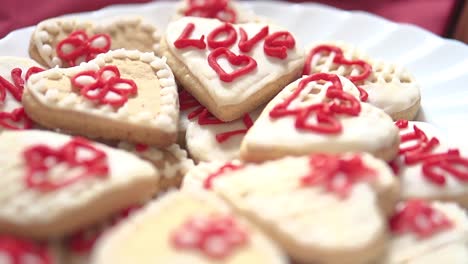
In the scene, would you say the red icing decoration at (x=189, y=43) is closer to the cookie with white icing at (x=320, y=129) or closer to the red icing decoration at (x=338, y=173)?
the cookie with white icing at (x=320, y=129)

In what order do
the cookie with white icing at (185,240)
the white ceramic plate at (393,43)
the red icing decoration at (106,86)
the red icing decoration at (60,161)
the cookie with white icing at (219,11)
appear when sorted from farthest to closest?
the cookie with white icing at (219,11) → the white ceramic plate at (393,43) → the red icing decoration at (106,86) → the red icing decoration at (60,161) → the cookie with white icing at (185,240)

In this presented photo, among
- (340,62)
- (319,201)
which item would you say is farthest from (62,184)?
(340,62)

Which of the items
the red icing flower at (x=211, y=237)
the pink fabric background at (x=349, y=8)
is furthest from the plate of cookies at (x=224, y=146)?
the pink fabric background at (x=349, y=8)

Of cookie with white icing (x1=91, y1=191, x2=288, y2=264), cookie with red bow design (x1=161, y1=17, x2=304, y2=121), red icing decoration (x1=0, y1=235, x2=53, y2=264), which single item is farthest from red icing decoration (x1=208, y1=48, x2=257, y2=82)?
red icing decoration (x1=0, y1=235, x2=53, y2=264)

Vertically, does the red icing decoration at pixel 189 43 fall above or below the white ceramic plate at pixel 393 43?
above

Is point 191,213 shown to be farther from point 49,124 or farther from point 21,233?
point 49,124
